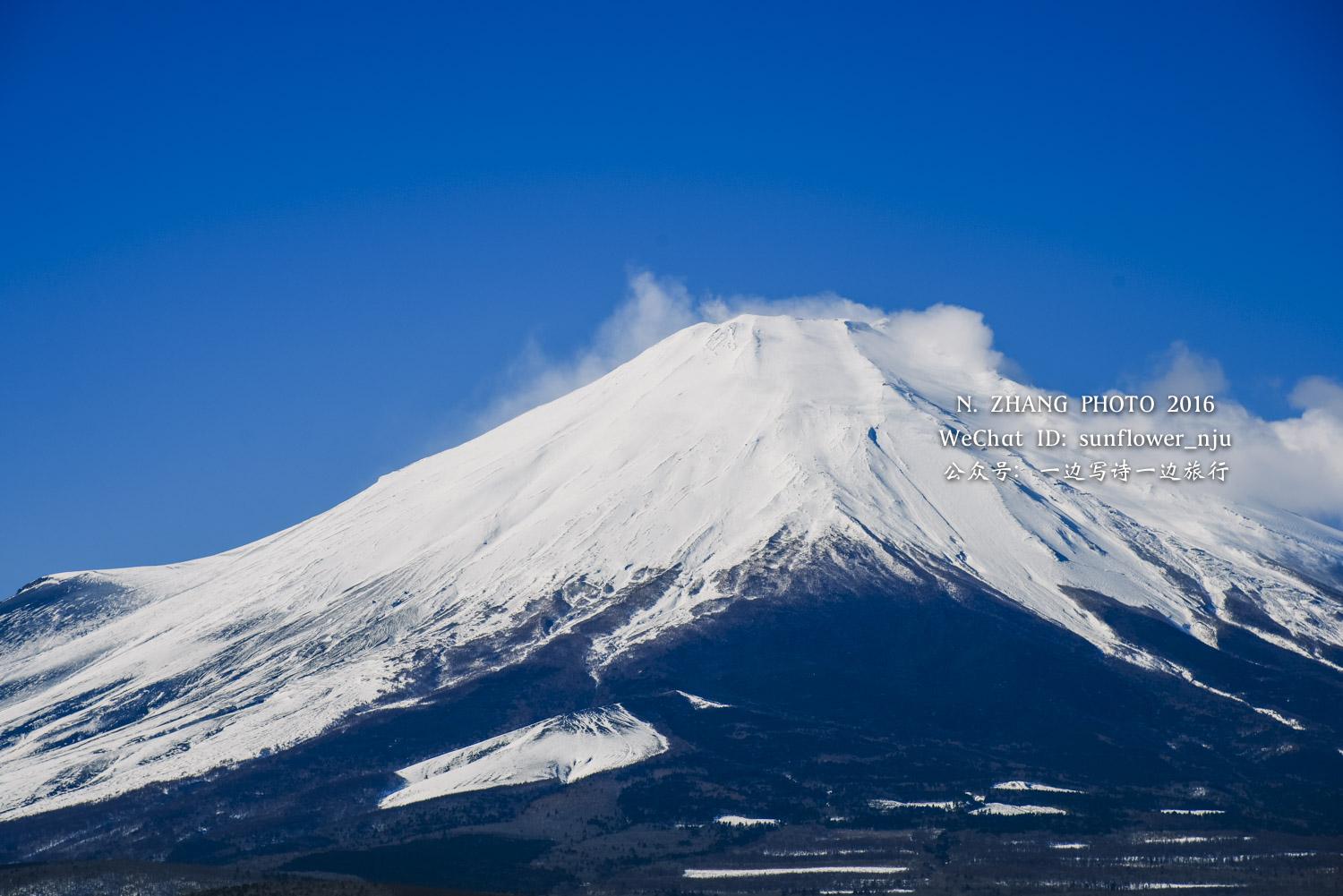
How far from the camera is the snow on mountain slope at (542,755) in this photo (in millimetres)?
144250

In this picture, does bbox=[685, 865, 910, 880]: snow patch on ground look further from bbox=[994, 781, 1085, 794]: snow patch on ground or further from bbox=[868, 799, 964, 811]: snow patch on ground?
bbox=[994, 781, 1085, 794]: snow patch on ground

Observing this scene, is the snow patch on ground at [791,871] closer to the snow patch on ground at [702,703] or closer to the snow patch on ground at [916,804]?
the snow patch on ground at [916,804]

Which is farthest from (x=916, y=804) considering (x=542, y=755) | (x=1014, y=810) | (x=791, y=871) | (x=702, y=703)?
(x=542, y=755)

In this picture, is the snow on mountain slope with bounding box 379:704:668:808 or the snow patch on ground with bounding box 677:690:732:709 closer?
the snow on mountain slope with bounding box 379:704:668:808

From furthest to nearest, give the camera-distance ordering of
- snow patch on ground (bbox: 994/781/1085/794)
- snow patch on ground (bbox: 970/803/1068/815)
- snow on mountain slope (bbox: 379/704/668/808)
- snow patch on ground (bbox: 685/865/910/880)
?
snow on mountain slope (bbox: 379/704/668/808)
snow patch on ground (bbox: 994/781/1085/794)
snow patch on ground (bbox: 970/803/1068/815)
snow patch on ground (bbox: 685/865/910/880)

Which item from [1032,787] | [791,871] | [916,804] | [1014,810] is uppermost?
[1032,787]

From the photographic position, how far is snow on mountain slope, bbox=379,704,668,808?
144 meters

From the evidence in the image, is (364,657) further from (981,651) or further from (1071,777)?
(1071,777)

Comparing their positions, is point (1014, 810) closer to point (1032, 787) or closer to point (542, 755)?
point (1032, 787)

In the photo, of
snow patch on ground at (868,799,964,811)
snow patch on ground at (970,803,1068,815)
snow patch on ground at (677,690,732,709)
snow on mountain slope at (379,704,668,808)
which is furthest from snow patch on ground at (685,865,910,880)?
snow patch on ground at (677,690,732,709)

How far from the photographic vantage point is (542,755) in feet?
488

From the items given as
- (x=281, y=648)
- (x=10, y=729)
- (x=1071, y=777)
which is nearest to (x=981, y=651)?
(x=1071, y=777)

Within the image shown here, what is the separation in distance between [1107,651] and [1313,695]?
20.4 m

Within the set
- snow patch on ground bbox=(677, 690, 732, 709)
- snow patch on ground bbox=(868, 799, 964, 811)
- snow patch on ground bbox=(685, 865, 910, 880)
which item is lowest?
snow patch on ground bbox=(685, 865, 910, 880)
